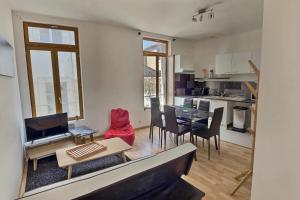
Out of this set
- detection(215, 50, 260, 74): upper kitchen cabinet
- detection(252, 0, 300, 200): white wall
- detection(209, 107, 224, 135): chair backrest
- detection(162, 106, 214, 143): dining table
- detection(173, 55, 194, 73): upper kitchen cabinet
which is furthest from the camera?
detection(173, 55, 194, 73): upper kitchen cabinet

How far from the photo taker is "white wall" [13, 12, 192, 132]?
391 cm

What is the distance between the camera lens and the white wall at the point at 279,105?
1274mm

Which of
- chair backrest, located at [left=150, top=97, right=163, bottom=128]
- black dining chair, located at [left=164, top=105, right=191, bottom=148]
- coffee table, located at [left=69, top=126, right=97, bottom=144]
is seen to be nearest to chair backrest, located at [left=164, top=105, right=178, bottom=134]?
black dining chair, located at [left=164, top=105, right=191, bottom=148]

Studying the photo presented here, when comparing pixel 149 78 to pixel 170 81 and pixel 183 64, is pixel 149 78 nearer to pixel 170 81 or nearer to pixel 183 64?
pixel 170 81

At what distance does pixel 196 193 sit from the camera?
1387mm

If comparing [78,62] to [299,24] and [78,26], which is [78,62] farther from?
[299,24]

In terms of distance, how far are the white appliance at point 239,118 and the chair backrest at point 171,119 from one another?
5.22ft

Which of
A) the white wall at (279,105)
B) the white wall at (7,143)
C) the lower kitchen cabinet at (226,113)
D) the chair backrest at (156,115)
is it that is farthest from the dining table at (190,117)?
the white wall at (7,143)

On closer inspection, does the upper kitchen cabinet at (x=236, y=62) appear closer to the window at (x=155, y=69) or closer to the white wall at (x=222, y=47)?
the white wall at (x=222, y=47)

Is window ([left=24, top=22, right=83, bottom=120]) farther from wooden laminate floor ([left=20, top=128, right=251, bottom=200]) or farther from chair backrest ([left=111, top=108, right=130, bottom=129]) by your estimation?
wooden laminate floor ([left=20, top=128, right=251, bottom=200])

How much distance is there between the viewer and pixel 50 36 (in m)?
3.66

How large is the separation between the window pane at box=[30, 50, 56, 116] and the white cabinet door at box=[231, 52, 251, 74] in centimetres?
458

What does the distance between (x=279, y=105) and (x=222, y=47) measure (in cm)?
447

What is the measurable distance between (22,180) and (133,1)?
10.7ft
